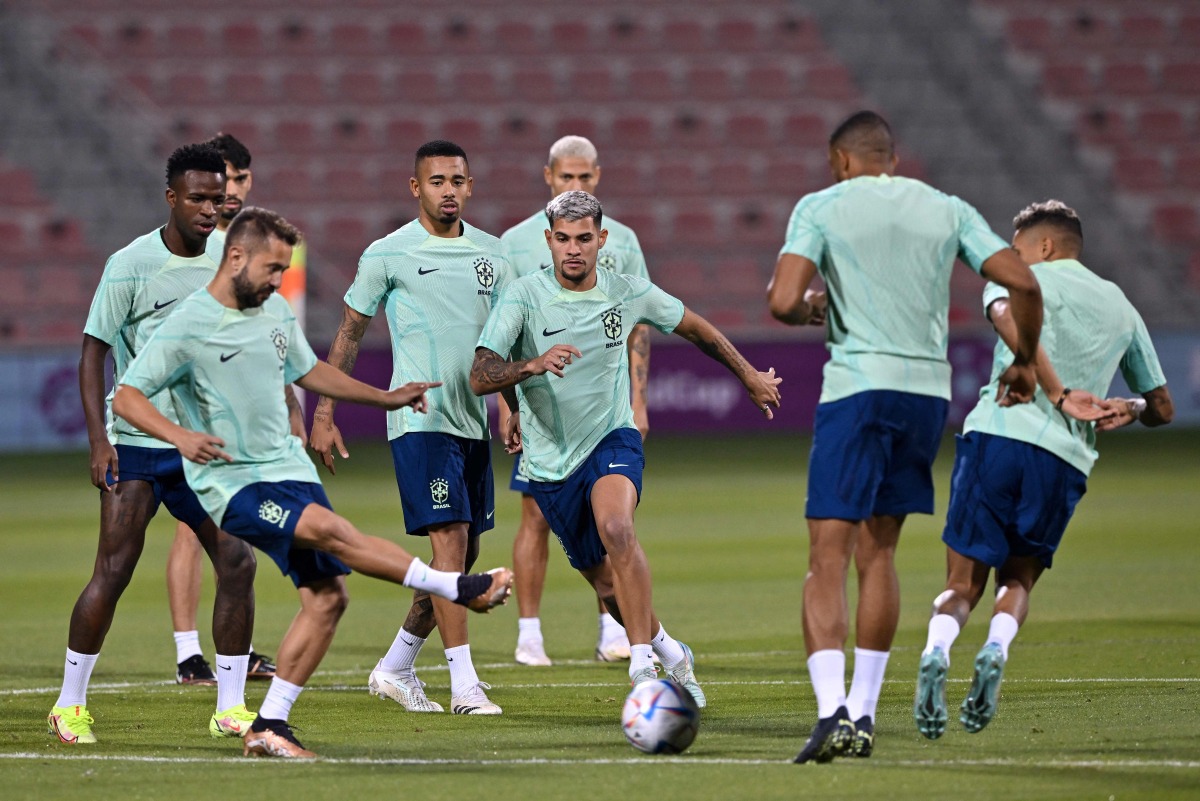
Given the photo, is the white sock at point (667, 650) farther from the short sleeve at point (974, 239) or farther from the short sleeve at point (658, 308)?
the short sleeve at point (974, 239)

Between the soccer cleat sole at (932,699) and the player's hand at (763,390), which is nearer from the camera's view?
the soccer cleat sole at (932,699)

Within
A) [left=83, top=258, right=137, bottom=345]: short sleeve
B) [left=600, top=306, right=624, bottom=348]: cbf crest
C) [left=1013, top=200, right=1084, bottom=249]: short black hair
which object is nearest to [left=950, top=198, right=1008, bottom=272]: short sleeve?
[left=1013, top=200, right=1084, bottom=249]: short black hair

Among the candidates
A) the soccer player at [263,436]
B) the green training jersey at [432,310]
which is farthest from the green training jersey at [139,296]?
the soccer player at [263,436]

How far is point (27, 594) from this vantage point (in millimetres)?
12273

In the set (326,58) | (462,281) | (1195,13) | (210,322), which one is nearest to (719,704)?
(462,281)

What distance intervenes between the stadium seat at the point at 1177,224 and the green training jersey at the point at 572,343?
2280 centimetres

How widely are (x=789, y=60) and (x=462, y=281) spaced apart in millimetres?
22733

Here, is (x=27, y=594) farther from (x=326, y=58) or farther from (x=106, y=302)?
(x=326, y=58)

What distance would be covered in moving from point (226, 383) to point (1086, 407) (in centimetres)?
306

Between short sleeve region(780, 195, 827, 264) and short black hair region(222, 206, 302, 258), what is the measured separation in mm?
1723

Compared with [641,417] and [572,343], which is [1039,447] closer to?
[572,343]

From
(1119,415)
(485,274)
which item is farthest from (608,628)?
(1119,415)

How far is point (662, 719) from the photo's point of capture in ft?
20.4

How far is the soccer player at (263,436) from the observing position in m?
6.14
